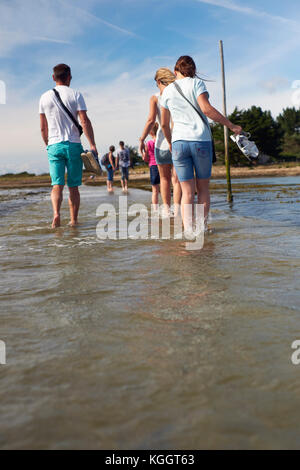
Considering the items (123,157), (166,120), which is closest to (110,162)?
(123,157)

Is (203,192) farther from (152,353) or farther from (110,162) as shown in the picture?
(110,162)

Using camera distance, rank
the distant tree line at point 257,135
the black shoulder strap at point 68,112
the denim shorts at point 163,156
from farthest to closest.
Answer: the distant tree line at point 257,135 < the denim shorts at point 163,156 < the black shoulder strap at point 68,112

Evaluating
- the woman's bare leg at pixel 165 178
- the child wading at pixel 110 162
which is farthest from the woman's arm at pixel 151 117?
the child wading at pixel 110 162

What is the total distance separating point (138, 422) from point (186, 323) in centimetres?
87

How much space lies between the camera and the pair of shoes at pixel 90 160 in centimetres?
628

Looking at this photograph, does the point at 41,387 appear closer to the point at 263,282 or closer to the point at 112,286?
the point at 112,286

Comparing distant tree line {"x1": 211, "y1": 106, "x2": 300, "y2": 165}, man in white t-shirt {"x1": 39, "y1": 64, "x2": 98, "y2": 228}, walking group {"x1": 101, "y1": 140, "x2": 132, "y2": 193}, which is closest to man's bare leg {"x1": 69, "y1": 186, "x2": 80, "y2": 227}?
man in white t-shirt {"x1": 39, "y1": 64, "x2": 98, "y2": 228}

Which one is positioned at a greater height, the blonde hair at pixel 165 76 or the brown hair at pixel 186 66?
the blonde hair at pixel 165 76

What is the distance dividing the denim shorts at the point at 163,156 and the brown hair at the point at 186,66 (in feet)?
6.23

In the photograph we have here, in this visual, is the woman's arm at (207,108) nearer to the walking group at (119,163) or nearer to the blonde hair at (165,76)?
the blonde hair at (165,76)

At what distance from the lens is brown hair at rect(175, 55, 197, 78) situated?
16.5 ft

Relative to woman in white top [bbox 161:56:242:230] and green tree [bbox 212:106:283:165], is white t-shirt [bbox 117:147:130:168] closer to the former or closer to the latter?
woman in white top [bbox 161:56:242:230]

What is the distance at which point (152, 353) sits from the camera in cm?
194
